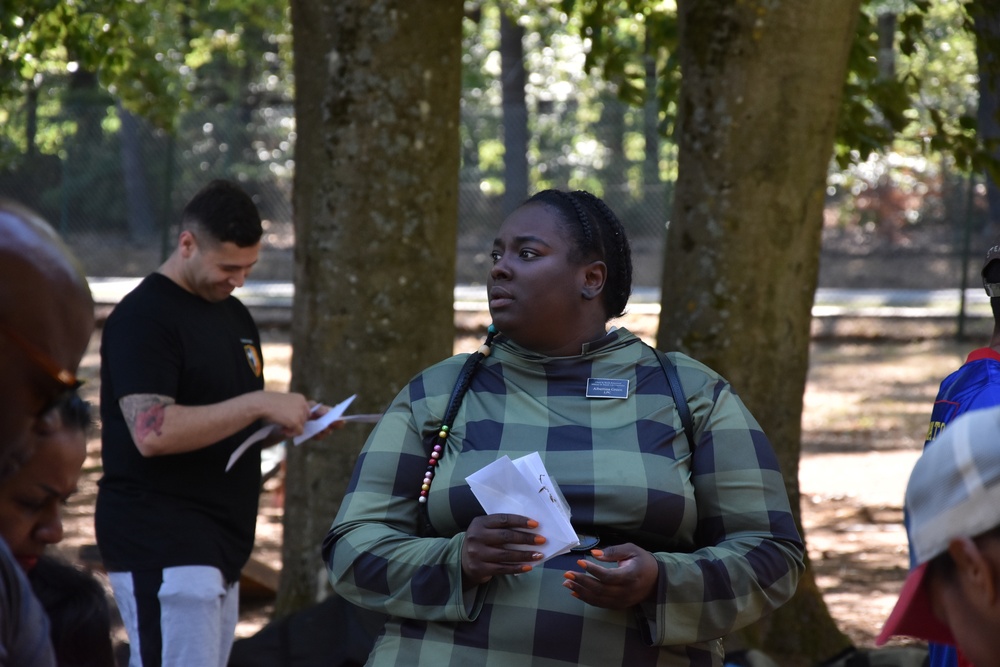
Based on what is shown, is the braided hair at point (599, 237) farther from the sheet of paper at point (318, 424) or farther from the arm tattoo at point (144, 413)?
the arm tattoo at point (144, 413)

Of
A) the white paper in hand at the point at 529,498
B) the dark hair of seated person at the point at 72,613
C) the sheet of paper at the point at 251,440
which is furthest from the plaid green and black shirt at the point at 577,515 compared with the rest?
the sheet of paper at the point at 251,440

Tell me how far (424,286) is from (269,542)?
3.63 metres

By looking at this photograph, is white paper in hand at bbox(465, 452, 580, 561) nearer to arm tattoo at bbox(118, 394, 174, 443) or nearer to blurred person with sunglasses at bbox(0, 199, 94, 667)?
blurred person with sunglasses at bbox(0, 199, 94, 667)

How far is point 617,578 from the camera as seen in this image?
97.3 inches

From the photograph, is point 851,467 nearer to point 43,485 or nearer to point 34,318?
point 43,485

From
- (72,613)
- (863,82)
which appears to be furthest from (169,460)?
(863,82)

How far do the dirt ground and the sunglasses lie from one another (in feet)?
6.29

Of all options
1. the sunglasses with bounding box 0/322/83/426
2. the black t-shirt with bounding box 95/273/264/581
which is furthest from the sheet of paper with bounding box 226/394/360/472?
the sunglasses with bounding box 0/322/83/426

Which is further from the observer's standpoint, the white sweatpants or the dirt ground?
the dirt ground

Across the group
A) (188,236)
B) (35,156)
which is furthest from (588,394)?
(35,156)

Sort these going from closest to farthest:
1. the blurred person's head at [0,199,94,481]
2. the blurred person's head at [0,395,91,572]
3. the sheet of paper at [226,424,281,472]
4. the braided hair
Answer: the blurred person's head at [0,199,94,481] → the blurred person's head at [0,395,91,572] → the braided hair → the sheet of paper at [226,424,281,472]

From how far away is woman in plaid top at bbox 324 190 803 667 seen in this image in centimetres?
258

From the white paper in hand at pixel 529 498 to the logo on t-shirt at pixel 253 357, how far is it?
183 cm

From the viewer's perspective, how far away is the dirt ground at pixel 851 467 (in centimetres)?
676
